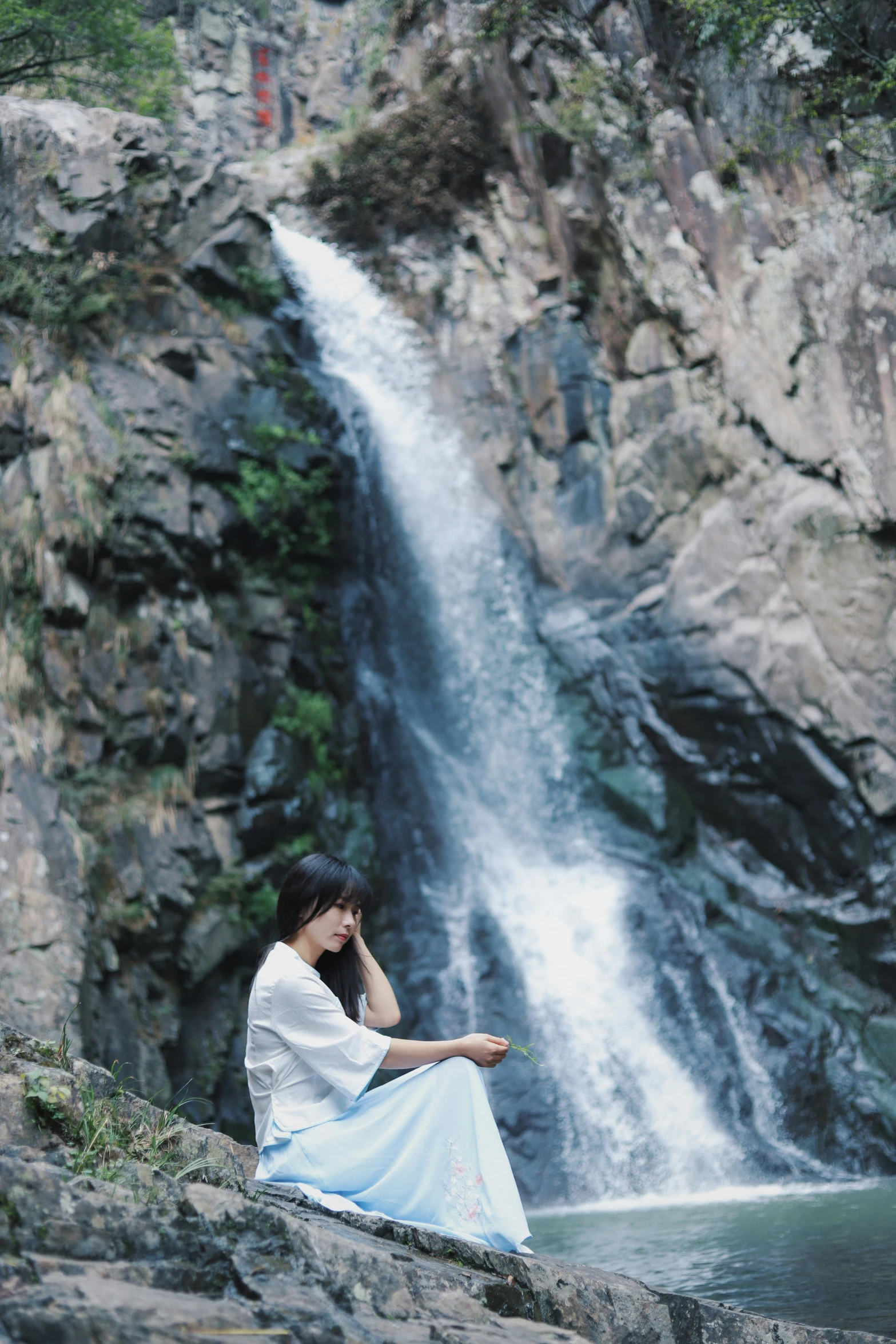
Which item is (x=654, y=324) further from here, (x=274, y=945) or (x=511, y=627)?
(x=274, y=945)

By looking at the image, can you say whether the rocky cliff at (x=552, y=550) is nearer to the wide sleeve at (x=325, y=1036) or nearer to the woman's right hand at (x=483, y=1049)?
the wide sleeve at (x=325, y=1036)

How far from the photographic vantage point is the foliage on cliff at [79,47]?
1150 cm

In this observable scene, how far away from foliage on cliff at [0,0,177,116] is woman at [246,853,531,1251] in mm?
12177

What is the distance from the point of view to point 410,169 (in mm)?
14703

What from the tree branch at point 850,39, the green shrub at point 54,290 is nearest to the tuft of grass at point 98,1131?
the green shrub at point 54,290

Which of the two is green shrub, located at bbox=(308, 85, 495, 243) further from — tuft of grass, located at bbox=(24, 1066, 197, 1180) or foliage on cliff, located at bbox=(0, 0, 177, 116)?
tuft of grass, located at bbox=(24, 1066, 197, 1180)

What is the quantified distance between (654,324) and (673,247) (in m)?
0.89

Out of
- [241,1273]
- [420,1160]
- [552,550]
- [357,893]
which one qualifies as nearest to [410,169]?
[552,550]

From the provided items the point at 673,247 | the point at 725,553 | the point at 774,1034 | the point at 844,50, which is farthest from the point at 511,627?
the point at 844,50

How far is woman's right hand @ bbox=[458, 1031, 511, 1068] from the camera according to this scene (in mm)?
3021

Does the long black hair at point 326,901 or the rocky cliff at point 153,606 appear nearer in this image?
the long black hair at point 326,901

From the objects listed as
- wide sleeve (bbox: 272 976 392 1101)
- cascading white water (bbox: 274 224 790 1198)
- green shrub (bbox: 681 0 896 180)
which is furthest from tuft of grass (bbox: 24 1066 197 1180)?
green shrub (bbox: 681 0 896 180)

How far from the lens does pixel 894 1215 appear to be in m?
5.91

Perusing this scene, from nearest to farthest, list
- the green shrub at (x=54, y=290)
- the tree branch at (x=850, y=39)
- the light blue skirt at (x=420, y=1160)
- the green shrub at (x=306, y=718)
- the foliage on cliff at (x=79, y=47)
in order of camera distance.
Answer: the light blue skirt at (x=420, y=1160) → the tree branch at (x=850, y=39) → the green shrub at (x=54, y=290) → the green shrub at (x=306, y=718) → the foliage on cliff at (x=79, y=47)
